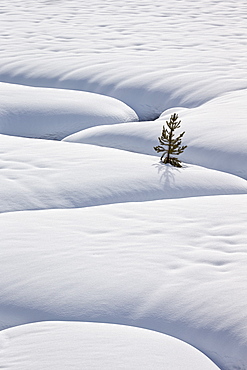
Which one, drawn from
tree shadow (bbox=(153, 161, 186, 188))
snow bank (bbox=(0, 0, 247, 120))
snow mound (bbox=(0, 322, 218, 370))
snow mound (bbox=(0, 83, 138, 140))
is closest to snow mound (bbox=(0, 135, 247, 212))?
tree shadow (bbox=(153, 161, 186, 188))

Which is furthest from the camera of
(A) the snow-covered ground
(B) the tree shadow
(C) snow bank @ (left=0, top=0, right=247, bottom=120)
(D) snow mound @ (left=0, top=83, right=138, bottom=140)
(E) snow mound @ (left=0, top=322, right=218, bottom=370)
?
(C) snow bank @ (left=0, top=0, right=247, bottom=120)

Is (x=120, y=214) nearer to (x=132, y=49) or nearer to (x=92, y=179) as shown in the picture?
(x=92, y=179)

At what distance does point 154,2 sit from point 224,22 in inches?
62.9

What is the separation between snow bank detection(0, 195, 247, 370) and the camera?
165cm

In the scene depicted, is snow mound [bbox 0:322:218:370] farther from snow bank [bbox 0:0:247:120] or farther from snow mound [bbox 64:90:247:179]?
snow bank [bbox 0:0:247:120]

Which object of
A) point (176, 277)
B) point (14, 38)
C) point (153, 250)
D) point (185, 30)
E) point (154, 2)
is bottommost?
point (176, 277)

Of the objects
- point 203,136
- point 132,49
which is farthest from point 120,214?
point 132,49

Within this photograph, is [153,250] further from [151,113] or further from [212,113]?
[151,113]

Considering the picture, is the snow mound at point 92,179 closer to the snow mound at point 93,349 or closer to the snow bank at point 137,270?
the snow bank at point 137,270

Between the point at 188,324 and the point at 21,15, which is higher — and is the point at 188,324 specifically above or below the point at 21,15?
below

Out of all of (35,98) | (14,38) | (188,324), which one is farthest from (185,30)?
(188,324)

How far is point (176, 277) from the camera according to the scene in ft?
5.95

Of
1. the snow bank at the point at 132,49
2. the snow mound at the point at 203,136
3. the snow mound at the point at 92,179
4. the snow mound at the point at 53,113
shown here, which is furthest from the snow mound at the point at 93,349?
the snow bank at the point at 132,49

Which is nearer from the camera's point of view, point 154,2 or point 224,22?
point 224,22
